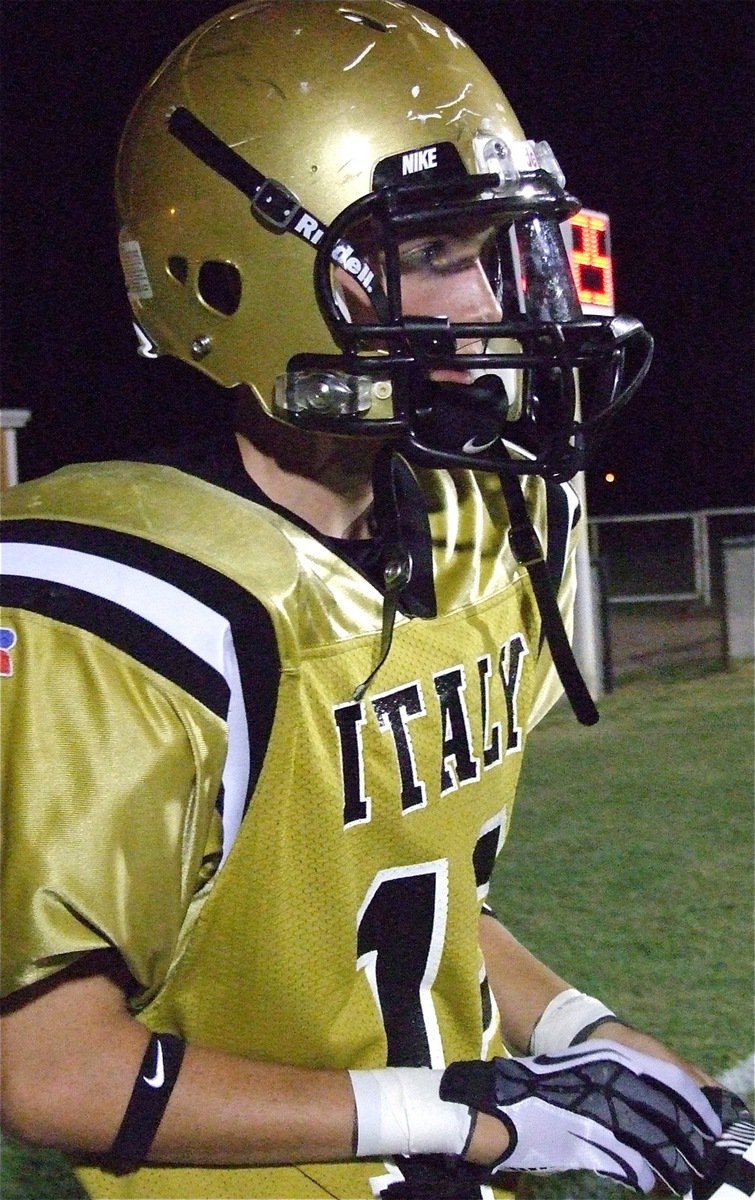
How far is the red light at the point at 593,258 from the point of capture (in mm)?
8266

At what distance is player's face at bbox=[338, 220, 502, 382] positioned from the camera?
1.75m

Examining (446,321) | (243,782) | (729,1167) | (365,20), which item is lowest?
(729,1167)

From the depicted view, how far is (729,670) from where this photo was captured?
9.92m

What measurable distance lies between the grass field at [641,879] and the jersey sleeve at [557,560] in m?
0.85

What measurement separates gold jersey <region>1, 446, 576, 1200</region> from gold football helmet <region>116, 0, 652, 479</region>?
170mm

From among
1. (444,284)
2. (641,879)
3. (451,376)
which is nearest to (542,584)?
(451,376)

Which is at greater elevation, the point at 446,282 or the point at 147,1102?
the point at 446,282

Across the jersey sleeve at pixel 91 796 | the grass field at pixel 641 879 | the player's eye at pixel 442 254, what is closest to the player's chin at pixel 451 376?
the player's eye at pixel 442 254

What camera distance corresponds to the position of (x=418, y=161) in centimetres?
175

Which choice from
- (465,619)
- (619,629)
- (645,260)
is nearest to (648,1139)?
(465,619)

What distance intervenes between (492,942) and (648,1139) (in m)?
0.52

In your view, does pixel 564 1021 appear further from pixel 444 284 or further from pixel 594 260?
pixel 594 260

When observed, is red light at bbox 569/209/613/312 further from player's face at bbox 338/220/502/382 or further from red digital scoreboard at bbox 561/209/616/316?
player's face at bbox 338/220/502/382

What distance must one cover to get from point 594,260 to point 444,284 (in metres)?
6.89
